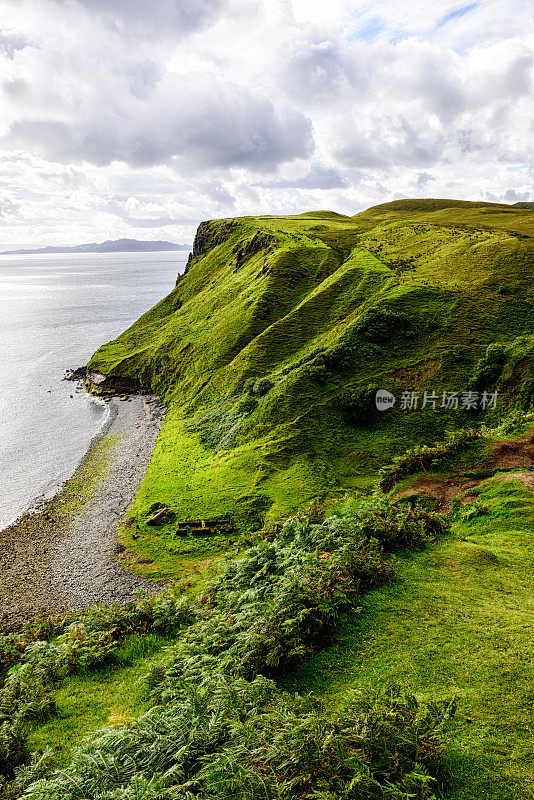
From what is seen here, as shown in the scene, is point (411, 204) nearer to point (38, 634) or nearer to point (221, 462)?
point (221, 462)

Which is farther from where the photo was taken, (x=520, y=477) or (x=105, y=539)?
(x=105, y=539)

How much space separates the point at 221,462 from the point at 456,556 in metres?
36.4

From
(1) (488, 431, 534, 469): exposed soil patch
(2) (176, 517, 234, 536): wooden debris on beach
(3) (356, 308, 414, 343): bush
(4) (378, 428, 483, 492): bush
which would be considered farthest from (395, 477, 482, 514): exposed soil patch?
(3) (356, 308, 414, 343): bush

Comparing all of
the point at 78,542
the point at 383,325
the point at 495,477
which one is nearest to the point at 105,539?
the point at 78,542

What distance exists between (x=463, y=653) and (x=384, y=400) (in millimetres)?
36711

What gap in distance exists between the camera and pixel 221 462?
51.1 metres

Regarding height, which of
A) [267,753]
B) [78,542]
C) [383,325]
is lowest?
[78,542]

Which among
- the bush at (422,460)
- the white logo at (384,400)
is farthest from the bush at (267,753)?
the white logo at (384,400)

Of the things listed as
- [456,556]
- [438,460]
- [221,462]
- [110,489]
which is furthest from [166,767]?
[110,489]

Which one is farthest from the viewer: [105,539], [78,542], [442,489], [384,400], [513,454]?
[384,400]

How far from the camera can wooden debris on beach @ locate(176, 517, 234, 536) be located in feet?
134

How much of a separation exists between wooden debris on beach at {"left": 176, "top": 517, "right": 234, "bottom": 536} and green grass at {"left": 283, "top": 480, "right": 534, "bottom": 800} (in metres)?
25.9

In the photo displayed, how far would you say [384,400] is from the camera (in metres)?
46.9

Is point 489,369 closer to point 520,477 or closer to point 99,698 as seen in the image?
point 520,477
